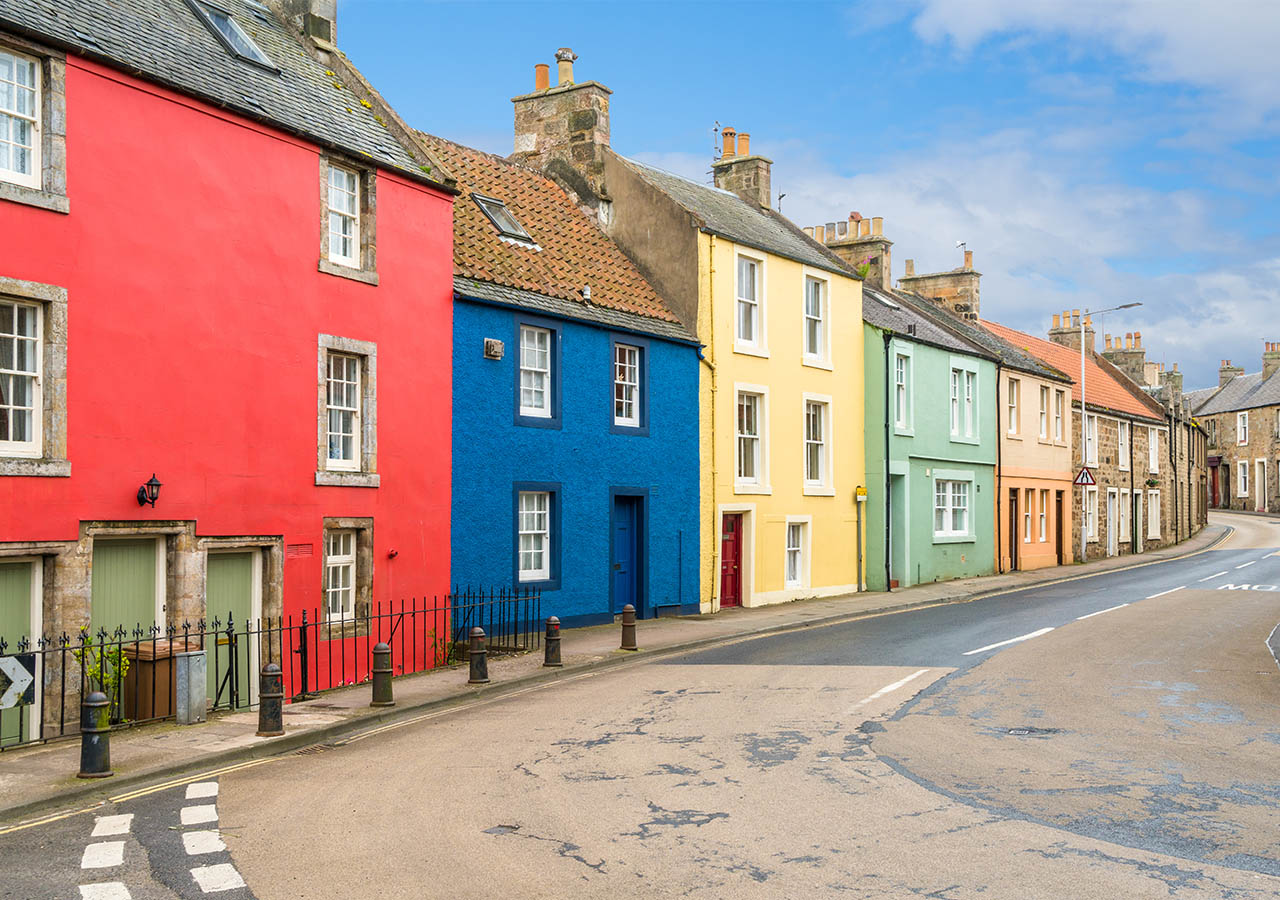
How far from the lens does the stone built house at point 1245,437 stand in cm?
7675

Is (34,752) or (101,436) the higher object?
(101,436)

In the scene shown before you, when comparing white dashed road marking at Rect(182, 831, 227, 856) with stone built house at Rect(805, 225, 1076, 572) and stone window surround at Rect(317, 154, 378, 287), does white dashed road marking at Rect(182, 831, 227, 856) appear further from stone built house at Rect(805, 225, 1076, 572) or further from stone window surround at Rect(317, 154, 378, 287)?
stone built house at Rect(805, 225, 1076, 572)

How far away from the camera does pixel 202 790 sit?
9914mm

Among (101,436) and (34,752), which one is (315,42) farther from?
(34,752)

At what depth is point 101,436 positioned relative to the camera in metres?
13.2

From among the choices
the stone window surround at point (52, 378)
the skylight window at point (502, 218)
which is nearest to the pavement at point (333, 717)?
the stone window surround at point (52, 378)

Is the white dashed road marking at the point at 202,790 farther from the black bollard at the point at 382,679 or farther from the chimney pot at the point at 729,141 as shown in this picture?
the chimney pot at the point at 729,141

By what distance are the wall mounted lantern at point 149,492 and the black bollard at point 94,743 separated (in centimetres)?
370

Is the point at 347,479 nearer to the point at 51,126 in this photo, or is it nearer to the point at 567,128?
the point at 51,126

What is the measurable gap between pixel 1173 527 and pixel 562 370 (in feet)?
144

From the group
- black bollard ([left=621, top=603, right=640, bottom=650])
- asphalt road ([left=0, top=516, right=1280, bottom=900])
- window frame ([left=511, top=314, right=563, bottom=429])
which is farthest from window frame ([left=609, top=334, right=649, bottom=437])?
asphalt road ([left=0, top=516, right=1280, bottom=900])

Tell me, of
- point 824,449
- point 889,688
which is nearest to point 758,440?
point 824,449

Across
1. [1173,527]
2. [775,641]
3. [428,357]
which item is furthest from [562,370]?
[1173,527]

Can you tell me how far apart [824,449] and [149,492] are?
19299mm
